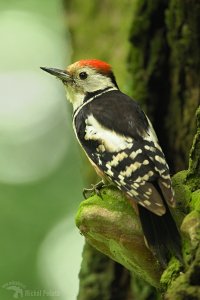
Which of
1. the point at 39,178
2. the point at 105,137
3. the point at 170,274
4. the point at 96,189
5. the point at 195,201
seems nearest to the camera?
the point at 170,274

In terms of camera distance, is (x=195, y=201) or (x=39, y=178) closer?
(x=195, y=201)

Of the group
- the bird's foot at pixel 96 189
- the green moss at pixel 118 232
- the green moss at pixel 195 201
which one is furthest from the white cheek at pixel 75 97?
the green moss at pixel 195 201

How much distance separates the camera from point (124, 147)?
2994 millimetres

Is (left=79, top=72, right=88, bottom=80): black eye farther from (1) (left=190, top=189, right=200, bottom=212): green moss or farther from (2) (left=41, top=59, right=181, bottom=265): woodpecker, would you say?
(1) (left=190, top=189, right=200, bottom=212): green moss

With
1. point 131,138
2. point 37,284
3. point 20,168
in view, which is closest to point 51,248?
point 37,284

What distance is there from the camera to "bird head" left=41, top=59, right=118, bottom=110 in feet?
12.8

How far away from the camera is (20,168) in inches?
292

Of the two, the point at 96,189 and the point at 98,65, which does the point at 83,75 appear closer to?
the point at 98,65

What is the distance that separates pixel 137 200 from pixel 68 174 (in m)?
4.53

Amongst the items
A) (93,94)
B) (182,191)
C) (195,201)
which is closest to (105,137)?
(182,191)

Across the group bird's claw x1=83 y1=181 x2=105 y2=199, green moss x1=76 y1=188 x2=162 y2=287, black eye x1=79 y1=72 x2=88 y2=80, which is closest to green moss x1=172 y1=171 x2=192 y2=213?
green moss x1=76 y1=188 x2=162 y2=287

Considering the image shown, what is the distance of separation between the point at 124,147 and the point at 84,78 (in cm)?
104

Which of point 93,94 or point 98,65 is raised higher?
point 98,65

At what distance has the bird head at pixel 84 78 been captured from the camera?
3.90 metres
